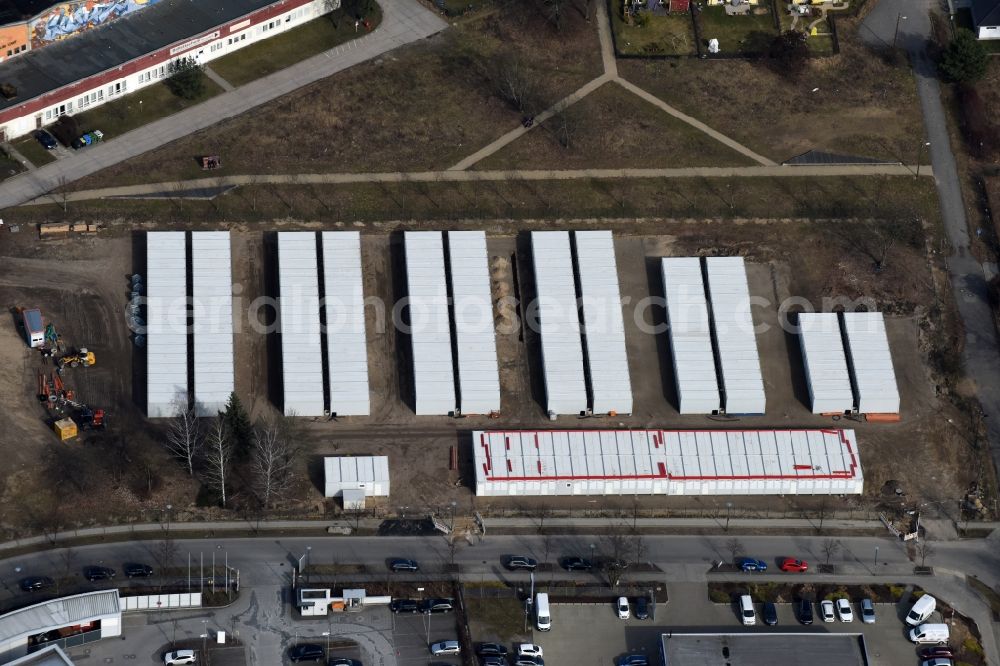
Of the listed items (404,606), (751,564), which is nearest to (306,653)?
(404,606)

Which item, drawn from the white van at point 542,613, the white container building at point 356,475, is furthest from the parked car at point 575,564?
the white container building at point 356,475

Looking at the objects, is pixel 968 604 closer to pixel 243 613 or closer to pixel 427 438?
pixel 427 438

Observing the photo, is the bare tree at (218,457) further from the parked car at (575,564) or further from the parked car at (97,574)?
the parked car at (575,564)

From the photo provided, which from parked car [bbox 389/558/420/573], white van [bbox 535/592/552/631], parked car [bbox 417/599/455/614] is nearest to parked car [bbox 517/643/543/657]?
white van [bbox 535/592/552/631]

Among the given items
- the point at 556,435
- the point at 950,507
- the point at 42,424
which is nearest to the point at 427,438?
the point at 556,435

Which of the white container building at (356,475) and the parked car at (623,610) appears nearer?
the parked car at (623,610)
